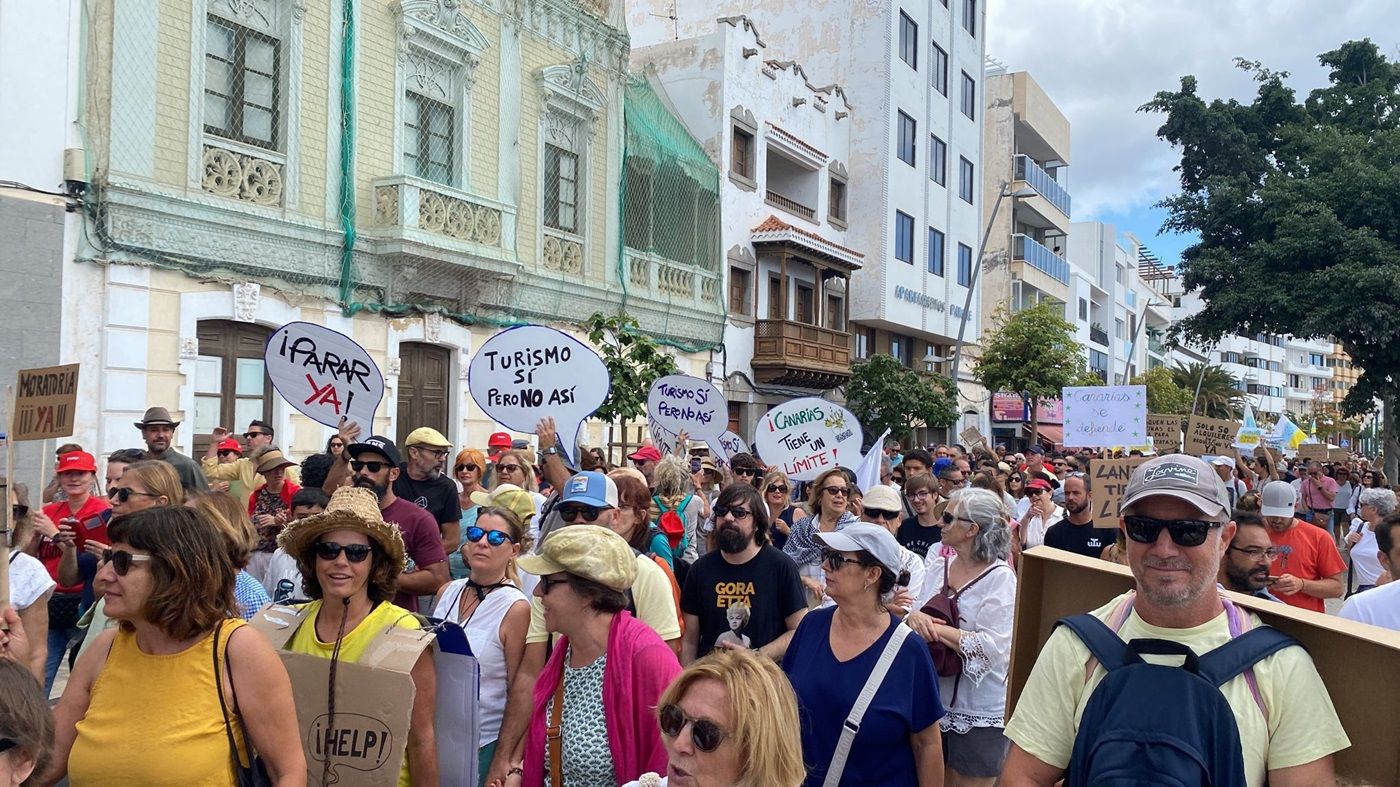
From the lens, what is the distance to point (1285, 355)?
11719 cm

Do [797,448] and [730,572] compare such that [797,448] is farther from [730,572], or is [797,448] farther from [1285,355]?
[1285,355]

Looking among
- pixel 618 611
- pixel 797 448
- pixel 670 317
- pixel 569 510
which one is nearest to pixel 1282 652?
pixel 618 611

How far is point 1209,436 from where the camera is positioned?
1514 centimetres

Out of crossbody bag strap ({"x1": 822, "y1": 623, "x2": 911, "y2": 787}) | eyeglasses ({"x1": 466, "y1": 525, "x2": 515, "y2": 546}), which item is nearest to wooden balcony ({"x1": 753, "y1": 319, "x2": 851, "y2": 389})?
eyeglasses ({"x1": 466, "y1": 525, "x2": 515, "y2": 546})

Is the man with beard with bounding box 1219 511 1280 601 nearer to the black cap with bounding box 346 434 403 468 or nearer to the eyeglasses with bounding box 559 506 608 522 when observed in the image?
the eyeglasses with bounding box 559 506 608 522

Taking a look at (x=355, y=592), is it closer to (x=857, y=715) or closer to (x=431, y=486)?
(x=857, y=715)

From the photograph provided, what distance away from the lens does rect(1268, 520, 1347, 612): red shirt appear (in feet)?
22.6

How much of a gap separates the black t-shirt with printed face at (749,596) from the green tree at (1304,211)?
22754 mm

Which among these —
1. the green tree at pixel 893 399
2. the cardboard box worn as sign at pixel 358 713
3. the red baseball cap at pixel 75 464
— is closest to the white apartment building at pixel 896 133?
the green tree at pixel 893 399

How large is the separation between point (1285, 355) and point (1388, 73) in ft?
329

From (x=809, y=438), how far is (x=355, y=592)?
7914 mm

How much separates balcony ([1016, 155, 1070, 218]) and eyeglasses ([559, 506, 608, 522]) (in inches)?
1611

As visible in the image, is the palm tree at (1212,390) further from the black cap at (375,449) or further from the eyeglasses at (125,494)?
the eyeglasses at (125,494)

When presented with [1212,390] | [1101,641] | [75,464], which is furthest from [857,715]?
[1212,390]
